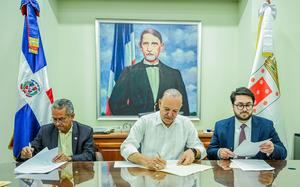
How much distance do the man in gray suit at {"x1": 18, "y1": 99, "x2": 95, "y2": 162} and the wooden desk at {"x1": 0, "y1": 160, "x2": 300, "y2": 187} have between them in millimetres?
561

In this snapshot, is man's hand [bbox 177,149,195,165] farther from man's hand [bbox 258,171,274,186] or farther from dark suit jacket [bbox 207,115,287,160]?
man's hand [bbox 258,171,274,186]

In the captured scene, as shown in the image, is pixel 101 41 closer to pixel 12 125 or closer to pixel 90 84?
pixel 90 84

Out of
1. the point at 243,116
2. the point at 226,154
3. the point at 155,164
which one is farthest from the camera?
the point at 243,116

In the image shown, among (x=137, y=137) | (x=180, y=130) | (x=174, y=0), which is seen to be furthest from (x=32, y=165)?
(x=174, y=0)

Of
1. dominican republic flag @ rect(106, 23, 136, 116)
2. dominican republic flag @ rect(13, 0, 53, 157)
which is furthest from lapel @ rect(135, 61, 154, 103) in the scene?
dominican republic flag @ rect(13, 0, 53, 157)

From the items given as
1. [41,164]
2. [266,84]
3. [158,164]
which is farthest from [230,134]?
[41,164]

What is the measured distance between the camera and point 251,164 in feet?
6.12

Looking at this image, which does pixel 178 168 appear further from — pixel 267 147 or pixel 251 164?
pixel 267 147

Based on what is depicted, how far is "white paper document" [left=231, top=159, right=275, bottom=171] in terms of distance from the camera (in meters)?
1.76

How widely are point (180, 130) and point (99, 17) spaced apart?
1956 millimetres

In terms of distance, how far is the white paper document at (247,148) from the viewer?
186 cm

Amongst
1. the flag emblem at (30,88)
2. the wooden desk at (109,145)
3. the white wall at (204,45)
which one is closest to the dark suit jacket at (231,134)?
the wooden desk at (109,145)

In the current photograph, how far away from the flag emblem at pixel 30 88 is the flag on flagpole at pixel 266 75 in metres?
2.20

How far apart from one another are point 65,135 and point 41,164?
2.14 feet
